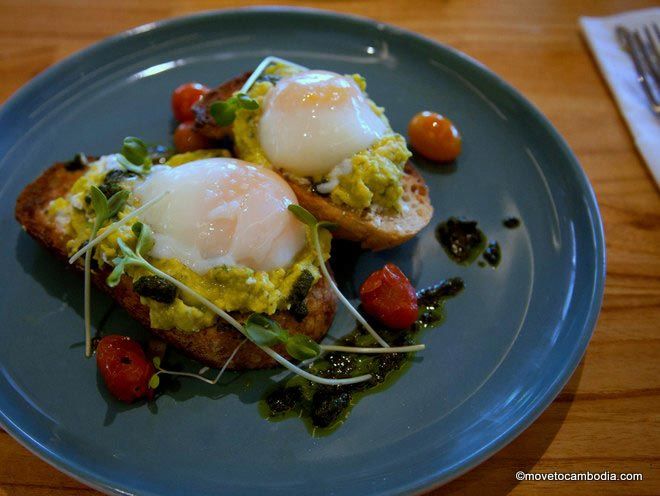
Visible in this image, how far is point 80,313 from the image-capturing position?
2549 millimetres

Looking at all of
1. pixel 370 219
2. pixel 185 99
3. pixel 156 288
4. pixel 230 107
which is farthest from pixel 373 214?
pixel 185 99

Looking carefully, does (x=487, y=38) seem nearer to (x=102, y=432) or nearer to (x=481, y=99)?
(x=481, y=99)

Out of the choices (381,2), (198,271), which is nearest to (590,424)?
(198,271)

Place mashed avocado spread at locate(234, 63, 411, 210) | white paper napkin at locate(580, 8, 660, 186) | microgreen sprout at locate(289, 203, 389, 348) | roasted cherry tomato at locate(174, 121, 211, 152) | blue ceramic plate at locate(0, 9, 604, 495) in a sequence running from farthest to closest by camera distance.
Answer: white paper napkin at locate(580, 8, 660, 186), roasted cherry tomato at locate(174, 121, 211, 152), mashed avocado spread at locate(234, 63, 411, 210), microgreen sprout at locate(289, 203, 389, 348), blue ceramic plate at locate(0, 9, 604, 495)

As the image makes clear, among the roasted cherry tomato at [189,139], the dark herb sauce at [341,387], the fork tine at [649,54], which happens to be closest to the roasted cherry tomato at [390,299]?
the dark herb sauce at [341,387]

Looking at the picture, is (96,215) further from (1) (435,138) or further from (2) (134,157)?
(1) (435,138)

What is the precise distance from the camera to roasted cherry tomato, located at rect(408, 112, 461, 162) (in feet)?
10.4

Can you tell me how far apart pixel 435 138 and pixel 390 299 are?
1.13m

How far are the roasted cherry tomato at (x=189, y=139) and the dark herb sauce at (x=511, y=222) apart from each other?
5.57ft

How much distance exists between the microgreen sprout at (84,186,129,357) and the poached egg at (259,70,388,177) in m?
0.74

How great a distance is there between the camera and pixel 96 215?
2.44m

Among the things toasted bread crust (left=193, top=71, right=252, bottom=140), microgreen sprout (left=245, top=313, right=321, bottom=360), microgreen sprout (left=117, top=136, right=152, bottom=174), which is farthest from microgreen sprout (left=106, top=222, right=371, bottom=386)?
toasted bread crust (left=193, top=71, right=252, bottom=140)

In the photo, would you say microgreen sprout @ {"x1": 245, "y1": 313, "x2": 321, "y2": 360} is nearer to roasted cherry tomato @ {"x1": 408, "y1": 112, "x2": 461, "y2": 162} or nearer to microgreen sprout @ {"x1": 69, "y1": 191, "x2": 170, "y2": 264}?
microgreen sprout @ {"x1": 69, "y1": 191, "x2": 170, "y2": 264}

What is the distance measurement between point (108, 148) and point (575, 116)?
118 inches
